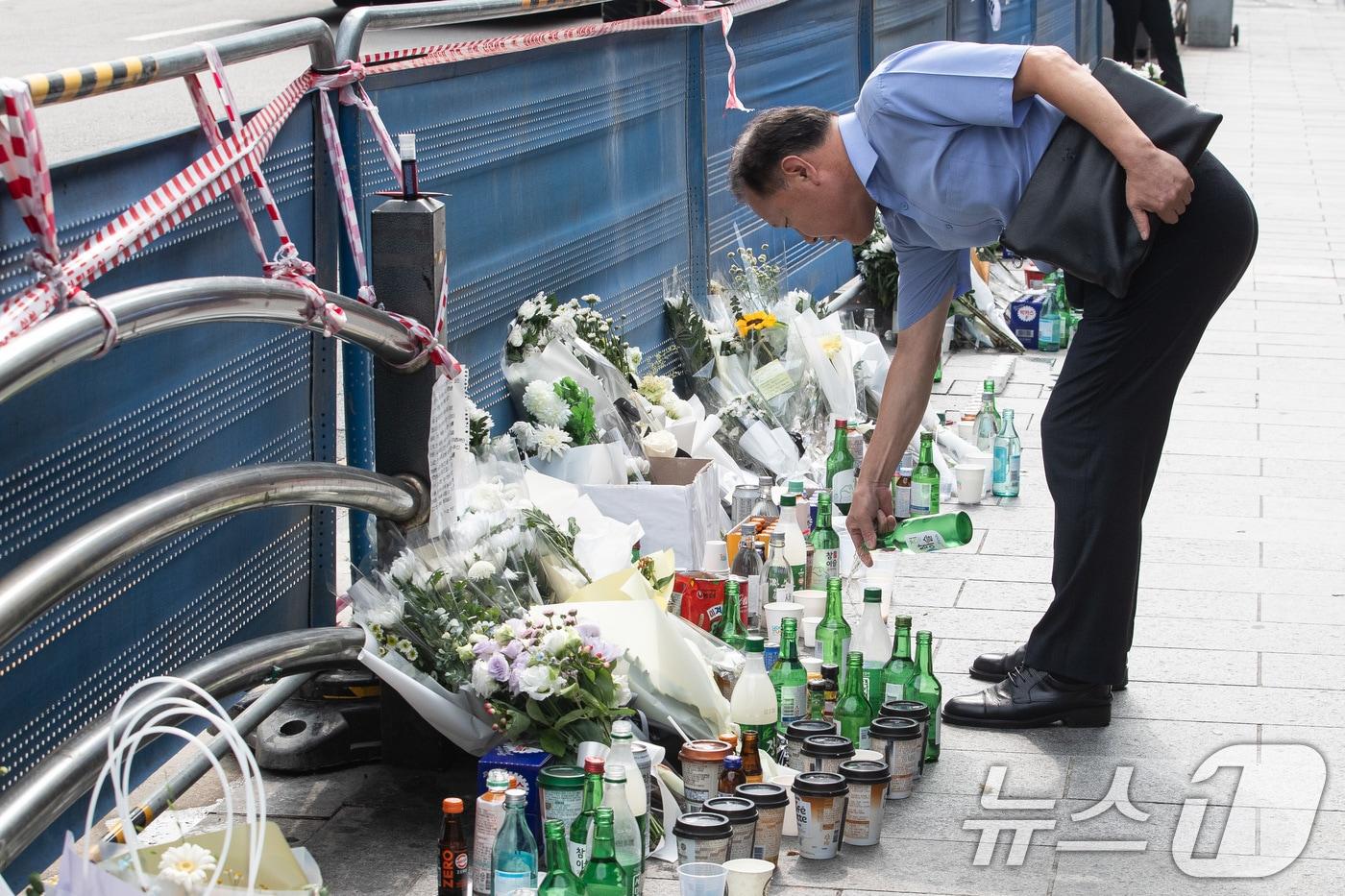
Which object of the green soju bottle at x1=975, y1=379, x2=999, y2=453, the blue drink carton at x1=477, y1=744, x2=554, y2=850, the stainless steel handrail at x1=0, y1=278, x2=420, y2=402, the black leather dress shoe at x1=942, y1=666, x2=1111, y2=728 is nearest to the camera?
the stainless steel handrail at x1=0, y1=278, x2=420, y2=402

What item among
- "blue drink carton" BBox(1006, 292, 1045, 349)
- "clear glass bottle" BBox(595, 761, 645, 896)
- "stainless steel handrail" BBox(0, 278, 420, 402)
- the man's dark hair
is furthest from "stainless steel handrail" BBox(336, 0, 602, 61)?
"blue drink carton" BBox(1006, 292, 1045, 349)

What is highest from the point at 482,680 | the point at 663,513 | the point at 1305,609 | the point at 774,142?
the point at 774,142

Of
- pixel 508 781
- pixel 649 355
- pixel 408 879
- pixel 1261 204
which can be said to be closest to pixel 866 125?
pixel 508 781

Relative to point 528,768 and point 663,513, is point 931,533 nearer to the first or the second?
point 663,513

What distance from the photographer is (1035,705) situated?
4695 millimetres

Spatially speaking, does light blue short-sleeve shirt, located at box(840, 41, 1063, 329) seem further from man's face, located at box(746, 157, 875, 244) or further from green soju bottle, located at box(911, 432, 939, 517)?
green soju bottle, located at box(911, 432, 939, 517)

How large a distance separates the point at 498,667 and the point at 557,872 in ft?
2.25

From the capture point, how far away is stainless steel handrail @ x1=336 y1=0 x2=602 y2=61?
4438mm

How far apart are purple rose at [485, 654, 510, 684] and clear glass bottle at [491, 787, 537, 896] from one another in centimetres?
49

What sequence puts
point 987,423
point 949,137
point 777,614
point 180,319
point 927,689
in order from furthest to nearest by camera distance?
point 987,423 < point 777,614 < point 927,689 < point 949,137 < point 180,319

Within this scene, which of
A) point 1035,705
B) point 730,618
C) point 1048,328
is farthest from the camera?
point 1048,328

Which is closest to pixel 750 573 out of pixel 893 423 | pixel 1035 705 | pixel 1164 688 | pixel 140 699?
pixel 893 423

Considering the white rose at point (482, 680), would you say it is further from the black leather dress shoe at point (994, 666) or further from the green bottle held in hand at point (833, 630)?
the black leather dress shoe at point (994, 666)

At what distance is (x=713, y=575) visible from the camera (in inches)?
205
